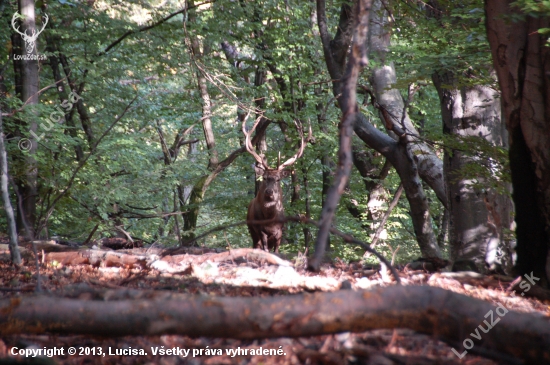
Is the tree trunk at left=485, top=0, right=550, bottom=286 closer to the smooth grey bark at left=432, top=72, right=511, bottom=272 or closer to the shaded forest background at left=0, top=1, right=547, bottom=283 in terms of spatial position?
the shaded forest background at left=0, top=1, right=547, bottom=283

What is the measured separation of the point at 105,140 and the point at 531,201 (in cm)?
889

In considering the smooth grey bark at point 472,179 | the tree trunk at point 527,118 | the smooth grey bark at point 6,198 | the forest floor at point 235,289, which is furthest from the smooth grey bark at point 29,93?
the tree trunk at point 527,118

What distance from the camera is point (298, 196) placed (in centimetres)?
1477

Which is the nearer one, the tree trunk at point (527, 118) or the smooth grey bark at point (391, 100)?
the tree trunk at point (527, 118)

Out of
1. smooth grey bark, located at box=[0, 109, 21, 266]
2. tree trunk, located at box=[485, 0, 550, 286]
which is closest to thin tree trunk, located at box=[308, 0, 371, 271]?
tree trunk, located at box=[485, 0, 550, 286]

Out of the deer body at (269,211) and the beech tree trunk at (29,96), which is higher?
the beech tree trunk at (29,96)

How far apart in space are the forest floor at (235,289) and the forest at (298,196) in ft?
0.06

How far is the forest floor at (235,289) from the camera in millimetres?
2180

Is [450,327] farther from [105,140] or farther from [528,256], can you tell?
[105,140]

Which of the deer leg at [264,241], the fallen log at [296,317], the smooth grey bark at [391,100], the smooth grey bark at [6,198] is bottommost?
the deer leg at [264,241]

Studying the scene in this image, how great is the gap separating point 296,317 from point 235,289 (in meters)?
1.65

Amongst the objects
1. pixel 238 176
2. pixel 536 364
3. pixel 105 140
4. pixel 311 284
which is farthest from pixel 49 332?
pixel 238 176

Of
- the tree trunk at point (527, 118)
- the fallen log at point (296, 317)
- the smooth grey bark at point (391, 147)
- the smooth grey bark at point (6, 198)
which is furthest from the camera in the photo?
the smooth grey bark at point (391, 147)

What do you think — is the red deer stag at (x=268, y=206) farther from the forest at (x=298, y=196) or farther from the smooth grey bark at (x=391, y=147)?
the smooth grey bark at (x=391, y=147)
